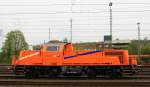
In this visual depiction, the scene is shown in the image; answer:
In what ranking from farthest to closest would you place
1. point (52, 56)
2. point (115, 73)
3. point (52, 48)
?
1. point (52, 48)
2. point (52, 56)
3. point (115, 73)

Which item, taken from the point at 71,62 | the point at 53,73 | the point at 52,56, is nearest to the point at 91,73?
the point at 71,62

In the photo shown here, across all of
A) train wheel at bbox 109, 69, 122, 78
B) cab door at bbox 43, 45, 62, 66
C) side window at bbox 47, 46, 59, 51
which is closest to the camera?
train wheel at bbox 109, 69, 122, 78

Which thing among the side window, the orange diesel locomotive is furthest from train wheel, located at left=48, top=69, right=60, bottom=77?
the side window

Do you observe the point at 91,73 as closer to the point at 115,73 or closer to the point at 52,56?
the point at 115,73

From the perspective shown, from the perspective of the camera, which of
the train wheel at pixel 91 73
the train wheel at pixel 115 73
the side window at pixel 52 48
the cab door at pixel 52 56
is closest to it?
the train wheel at pixel 115 73

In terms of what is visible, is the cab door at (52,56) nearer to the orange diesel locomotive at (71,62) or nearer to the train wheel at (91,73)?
the orange diesel locomotive at (71,62)

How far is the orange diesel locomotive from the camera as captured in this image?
23.1 metres

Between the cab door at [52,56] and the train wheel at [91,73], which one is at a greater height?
the cab door at [52,56]

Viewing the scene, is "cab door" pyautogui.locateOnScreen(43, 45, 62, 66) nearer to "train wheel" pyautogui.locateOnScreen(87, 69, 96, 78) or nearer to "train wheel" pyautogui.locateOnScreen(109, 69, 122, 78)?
"train wheel" pyautogui.locateOnScreen(87, 69, 96, 78)

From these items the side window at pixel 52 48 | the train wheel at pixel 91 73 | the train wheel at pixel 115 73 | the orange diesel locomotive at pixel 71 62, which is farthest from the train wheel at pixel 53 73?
the train wheel at pixel 115 73

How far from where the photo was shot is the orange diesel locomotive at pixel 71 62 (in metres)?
23.1

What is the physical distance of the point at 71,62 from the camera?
23250 mm

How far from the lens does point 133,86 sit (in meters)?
16.6

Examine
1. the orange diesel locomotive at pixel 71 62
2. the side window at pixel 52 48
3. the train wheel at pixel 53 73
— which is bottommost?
the train wheel at pixel 53 73
